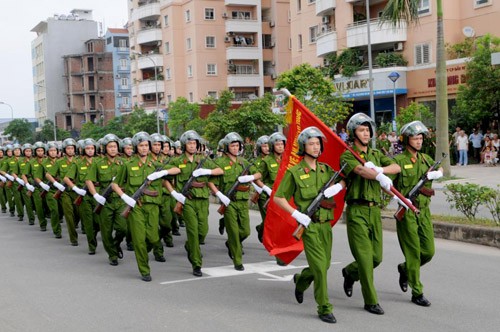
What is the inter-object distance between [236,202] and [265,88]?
5079 centimetres

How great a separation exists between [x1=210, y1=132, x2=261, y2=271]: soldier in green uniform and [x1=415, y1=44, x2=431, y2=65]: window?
26338mm

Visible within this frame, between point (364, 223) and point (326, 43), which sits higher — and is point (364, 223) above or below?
below

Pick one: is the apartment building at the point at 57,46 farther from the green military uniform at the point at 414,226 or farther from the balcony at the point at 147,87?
the green military uniform at the point at 414,226

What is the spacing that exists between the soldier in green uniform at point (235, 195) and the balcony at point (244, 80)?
47916 mm

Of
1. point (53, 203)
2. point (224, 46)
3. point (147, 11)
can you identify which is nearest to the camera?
point (53, 203)

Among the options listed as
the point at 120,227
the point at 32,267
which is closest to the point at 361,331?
the point at 120,227

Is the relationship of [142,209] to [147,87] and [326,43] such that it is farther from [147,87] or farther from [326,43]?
[147,87]

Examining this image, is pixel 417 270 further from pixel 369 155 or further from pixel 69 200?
pixel 69 200

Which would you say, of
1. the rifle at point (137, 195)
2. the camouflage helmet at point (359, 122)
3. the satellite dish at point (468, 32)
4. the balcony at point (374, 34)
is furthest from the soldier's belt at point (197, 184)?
the balcony at point (374, 34)

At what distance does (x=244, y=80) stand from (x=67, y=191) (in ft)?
151

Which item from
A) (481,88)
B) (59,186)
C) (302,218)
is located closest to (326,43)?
(481,88)

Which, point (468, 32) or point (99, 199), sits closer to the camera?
point (99, 199)

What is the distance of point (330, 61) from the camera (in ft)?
132

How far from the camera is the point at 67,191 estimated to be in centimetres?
1354
